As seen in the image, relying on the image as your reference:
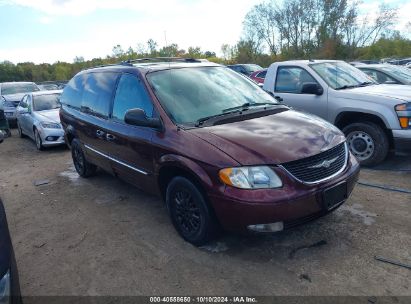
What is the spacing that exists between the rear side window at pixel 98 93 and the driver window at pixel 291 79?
344 centimetres

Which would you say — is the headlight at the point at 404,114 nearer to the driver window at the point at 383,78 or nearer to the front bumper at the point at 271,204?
the front bumper at the point at 271,204

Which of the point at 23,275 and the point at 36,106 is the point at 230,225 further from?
the point at 36,106

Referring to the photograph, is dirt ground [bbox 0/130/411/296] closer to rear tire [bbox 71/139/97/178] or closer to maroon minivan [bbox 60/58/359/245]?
maroon minivan [bbox 60/58/359/245]

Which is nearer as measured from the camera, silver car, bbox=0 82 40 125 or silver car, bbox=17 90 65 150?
silver car, bbox=17 90 65 150

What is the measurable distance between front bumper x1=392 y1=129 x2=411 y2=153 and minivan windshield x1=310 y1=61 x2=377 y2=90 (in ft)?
4.24

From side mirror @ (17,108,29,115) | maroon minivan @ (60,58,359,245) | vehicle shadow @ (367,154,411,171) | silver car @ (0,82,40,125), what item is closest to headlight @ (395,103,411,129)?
vehicle shadow @ (367,154,411,171)

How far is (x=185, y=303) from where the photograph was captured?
2832mm

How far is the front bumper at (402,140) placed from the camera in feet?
17.1

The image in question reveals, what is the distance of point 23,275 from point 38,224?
4.04 ft

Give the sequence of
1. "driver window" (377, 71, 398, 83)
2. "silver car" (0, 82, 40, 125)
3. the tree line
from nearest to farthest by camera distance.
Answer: "driver window" (377, 71, 398, 83)
"silver car" (0, 82, 40, 125)
the tree line

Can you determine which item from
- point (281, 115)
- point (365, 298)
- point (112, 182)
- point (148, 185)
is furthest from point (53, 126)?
point (365, 298)

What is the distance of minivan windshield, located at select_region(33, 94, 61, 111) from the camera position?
32.2 feet

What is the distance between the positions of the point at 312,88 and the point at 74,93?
405 centimetres

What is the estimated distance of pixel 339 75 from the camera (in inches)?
254
